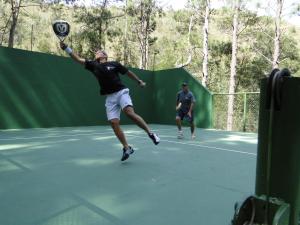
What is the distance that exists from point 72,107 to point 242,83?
1960cm

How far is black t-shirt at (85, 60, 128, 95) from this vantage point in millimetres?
5156

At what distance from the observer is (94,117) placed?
14234 mm

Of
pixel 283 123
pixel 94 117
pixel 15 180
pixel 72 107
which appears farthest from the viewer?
pixel 94 117

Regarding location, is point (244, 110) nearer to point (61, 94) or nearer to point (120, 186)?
point (61, 94)

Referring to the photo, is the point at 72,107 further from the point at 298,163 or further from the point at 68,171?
the point at 298,163

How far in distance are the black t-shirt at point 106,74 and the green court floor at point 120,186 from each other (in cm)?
105

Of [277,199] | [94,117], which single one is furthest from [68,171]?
[94,117]

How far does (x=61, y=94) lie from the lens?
1296cm

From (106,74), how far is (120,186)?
6.07 ft

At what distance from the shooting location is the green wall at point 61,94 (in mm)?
11438

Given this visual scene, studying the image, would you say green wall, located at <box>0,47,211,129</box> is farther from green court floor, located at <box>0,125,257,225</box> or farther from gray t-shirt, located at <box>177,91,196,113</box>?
green court floor, located at <box>0,125,257,225</box>

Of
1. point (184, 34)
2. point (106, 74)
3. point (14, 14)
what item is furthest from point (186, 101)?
point (184, 34)

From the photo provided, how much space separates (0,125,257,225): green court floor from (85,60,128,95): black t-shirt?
105cm

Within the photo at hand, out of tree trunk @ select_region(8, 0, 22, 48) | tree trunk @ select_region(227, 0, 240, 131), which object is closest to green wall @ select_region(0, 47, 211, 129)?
tree trunk @ select_region(227, 0, 240, 131)
